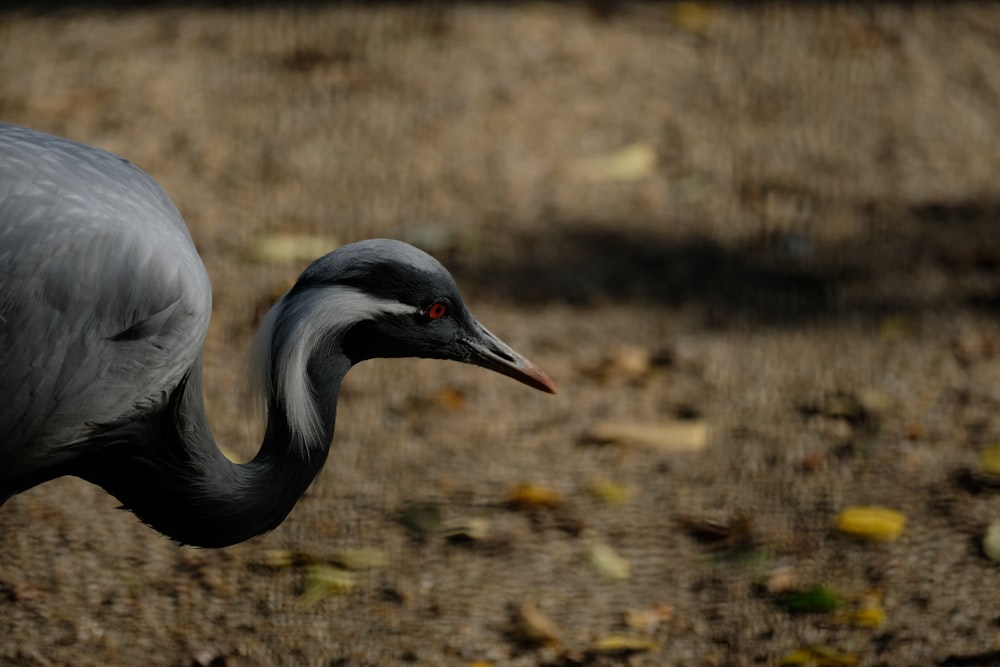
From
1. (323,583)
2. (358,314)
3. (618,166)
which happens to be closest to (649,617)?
(323,583)

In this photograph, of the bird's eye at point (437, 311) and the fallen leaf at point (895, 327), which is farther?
the fallen leaf at point (895, 327)

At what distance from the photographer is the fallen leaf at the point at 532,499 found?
371cm

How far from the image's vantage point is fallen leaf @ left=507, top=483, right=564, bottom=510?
3.71 meters

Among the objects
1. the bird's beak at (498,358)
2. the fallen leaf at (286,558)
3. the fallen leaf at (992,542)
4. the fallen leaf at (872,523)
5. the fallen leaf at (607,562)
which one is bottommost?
the fallen leaf at (286,558)

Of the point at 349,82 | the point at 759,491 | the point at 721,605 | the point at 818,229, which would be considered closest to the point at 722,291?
the point at 818,229

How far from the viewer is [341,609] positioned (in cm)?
329

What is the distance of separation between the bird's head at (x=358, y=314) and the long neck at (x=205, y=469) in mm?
70

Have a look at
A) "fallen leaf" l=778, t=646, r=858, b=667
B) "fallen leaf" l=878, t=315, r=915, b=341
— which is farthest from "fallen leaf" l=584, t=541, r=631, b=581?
"fallen leaf" l=878, t=315, r=915, b=341

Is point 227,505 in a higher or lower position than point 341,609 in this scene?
higher

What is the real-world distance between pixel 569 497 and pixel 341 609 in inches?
32.1

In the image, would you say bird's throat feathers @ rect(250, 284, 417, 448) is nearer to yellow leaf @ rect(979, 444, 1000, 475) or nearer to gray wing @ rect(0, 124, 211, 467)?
gray wing @ rect(0, 124, 211, 467)

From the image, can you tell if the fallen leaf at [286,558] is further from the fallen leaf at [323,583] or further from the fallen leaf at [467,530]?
the fallen leaf at [467,530]

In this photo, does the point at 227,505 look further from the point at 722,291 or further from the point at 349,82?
the point at 349,82

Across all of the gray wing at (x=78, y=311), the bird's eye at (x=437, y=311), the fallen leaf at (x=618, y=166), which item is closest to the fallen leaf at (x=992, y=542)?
the bird's eye at (x=437, y=311)
